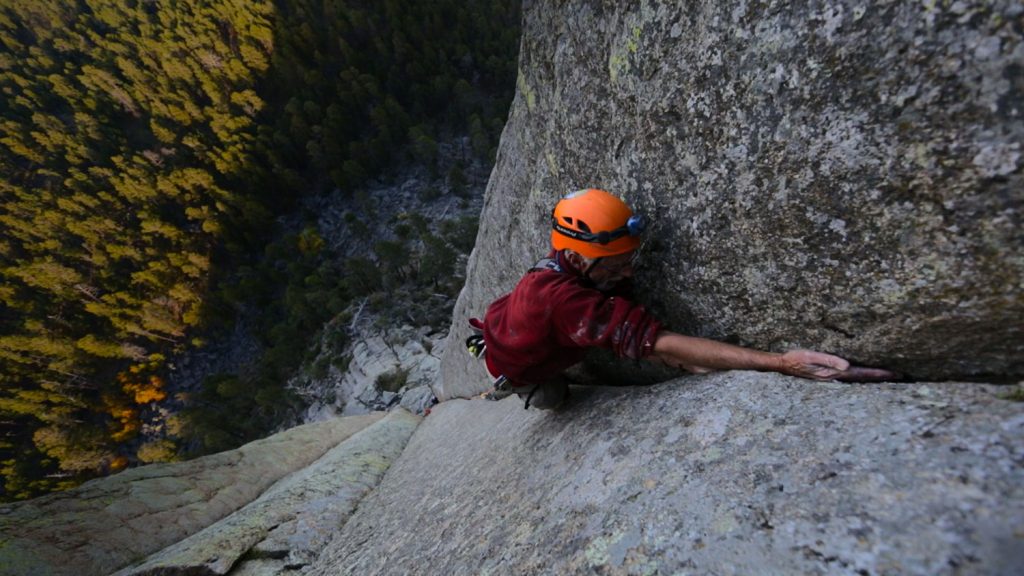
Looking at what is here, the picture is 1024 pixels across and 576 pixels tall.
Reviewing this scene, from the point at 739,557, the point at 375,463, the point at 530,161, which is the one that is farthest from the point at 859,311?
the point at 375,463

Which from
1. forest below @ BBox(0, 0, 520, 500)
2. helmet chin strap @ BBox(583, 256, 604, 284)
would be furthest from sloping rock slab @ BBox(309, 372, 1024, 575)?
forest below @ BBox(0, 0, 520, 500)

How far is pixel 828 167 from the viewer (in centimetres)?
256

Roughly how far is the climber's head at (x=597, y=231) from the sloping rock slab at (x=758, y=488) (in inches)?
44.1

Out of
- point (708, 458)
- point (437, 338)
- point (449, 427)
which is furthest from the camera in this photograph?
point (437, 338)

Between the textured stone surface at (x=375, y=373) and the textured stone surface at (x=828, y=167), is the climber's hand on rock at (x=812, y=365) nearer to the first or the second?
the textured stone surface at (x=828, y=167)

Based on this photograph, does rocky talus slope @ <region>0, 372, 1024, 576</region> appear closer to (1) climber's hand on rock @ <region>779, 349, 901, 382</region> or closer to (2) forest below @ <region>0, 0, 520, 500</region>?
(1) climber's hand on rock @ <region>779, 349, 901, 382</region>

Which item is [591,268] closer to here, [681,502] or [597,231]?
[597,231]

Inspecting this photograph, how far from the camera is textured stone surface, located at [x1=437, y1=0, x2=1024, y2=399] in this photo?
6.71 feet

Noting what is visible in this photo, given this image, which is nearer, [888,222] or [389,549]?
[888,222]

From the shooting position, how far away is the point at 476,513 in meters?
4.05

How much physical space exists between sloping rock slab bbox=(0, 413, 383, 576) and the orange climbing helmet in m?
7.83

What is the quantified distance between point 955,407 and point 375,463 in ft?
31.0

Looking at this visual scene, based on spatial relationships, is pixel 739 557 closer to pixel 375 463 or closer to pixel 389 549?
pixel 389 549

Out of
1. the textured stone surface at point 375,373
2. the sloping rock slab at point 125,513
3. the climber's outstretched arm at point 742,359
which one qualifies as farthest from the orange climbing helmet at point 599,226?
the textured stone surface at point 375,373
